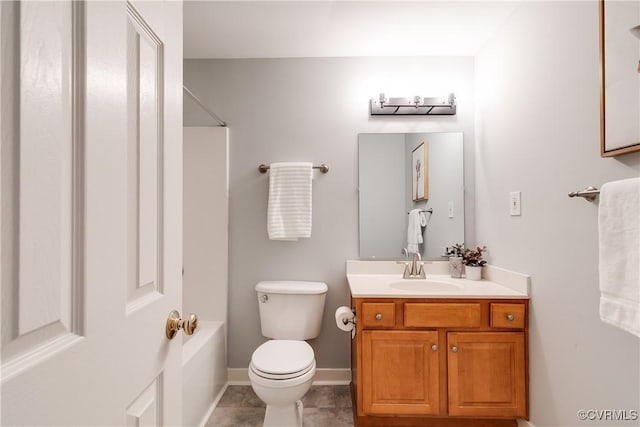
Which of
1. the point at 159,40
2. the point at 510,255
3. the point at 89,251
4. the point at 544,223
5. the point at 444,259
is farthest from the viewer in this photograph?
the point at 444,259

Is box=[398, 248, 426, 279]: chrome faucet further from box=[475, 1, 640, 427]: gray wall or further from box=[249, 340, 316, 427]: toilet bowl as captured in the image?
box=[249, 340, 316, 427]: toilet bowl

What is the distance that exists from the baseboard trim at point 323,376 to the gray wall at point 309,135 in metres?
0.04

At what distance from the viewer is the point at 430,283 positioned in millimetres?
2031

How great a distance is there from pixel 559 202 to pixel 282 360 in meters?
1.53

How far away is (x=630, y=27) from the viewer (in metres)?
1.04

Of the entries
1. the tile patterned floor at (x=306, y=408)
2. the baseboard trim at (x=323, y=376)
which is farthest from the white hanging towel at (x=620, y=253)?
the baseboard trim at (x=323, y=376)

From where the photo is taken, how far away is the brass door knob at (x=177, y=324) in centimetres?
72

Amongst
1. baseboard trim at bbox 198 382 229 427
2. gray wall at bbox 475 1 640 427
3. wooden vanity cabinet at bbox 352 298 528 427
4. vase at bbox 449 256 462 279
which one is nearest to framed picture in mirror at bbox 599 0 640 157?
gray wall at bbox 475 1 640 427

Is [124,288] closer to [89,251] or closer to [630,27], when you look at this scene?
[89,251]

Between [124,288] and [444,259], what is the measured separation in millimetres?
2130

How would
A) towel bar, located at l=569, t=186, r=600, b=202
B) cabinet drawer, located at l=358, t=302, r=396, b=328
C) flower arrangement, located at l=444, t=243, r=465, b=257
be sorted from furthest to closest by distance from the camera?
flower arrangement, located at l=444, t=243, r=465, b=257 < cabinet drawer, located at l=358, t=302, r=396, b=328 < towel bar, located at l=569, t=186, r=600, b=202

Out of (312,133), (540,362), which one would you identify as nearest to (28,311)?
(540,362)

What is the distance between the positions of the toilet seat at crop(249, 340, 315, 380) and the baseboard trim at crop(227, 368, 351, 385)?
0.55m

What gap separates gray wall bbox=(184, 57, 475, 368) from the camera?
2297 millimetres
